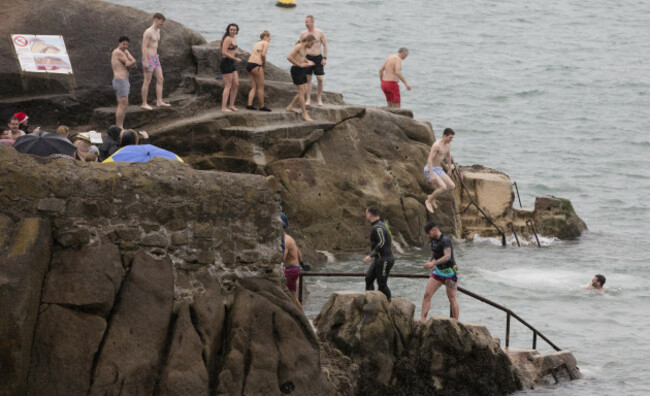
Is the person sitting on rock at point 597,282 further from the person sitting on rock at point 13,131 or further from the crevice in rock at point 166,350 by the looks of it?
the crevice in rock at point 166,350

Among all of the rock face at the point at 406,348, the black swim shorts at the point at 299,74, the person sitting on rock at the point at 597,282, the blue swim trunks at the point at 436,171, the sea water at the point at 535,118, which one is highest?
the black swim shorts at the point at 299,74

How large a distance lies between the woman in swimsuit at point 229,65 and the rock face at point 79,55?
2125mm

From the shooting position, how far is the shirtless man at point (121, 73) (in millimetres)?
21395

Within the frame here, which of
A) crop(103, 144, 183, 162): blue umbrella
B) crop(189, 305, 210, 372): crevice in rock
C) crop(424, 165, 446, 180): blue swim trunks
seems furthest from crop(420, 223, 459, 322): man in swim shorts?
crop(424, 165, 446, 180): blue swim trunks

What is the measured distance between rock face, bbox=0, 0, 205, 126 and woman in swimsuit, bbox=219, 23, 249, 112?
212cm

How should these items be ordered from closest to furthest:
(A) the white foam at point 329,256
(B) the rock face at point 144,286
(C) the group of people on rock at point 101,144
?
1. (B) the rock face at point 144,286
2. (C) the group of people on rock at point 101,144
3. (A) the white foam at point 329,256

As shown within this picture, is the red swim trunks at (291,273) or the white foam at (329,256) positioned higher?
the red swim trunks at (291,273)

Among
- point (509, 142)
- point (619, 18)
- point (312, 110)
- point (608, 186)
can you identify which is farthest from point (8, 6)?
point (619, 18)

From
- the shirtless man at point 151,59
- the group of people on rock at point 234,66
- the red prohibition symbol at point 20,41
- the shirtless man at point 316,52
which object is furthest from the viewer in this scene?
the shirtless man at point 316,52

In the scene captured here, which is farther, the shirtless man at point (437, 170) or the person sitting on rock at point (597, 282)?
the person sitting on rock at point (597, 282)

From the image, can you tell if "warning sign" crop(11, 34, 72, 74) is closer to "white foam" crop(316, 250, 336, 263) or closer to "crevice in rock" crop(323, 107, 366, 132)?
"crevice in rock" crop(323, 107, 366, 132)

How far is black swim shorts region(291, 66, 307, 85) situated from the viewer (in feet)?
78.5

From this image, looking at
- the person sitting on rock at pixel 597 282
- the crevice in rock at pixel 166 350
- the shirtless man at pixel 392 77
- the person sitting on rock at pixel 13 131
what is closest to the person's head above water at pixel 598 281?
the person sitting on rock at pixel 597 282

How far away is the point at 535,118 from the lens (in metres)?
61.0
